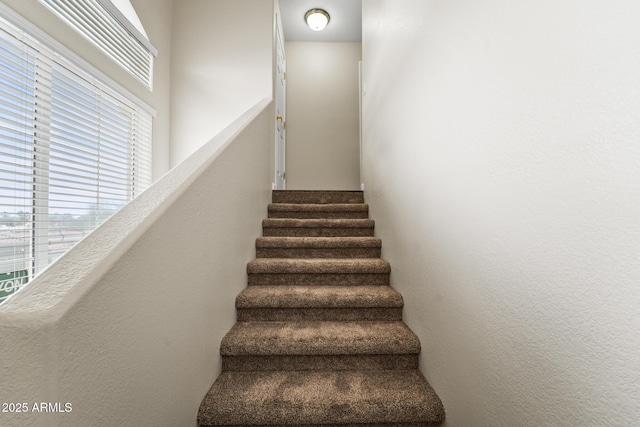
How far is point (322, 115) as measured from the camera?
14.3 ft

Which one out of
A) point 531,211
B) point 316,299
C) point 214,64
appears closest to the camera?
point 531,211

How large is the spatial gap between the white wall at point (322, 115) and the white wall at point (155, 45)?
6.29ft

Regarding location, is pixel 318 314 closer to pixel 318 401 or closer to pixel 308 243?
pixel 318 401

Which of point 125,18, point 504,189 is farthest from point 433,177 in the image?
point 125,18

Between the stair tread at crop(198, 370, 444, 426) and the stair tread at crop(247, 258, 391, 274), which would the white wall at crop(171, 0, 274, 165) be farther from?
the stair tread at crop(198, 370, 444, 426)

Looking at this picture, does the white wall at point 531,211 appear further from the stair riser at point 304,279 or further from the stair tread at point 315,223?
the stair tread at point 315,223

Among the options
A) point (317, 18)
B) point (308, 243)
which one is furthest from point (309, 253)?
point (317, 18)

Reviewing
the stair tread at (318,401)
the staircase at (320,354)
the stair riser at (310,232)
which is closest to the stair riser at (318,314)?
the staircase at (320,354)

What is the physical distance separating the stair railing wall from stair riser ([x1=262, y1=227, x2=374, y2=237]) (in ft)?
2.77

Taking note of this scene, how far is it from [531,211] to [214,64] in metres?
3.26

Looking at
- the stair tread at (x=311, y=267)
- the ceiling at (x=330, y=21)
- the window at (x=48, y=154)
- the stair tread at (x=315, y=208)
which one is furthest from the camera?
the ceiling at (x=330, y=21)

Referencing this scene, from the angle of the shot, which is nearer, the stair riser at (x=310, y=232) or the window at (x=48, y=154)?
the window at (x=48, y=154)

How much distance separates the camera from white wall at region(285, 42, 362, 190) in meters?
4.33

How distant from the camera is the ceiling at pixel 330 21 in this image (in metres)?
3.49
